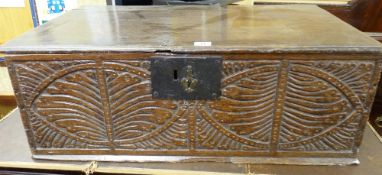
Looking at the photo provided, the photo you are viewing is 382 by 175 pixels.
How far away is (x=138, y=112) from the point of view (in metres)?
0.87

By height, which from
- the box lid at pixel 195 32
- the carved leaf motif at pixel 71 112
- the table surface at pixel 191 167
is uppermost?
the box lid at pixel 195 32

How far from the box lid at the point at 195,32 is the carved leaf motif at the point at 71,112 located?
97 millimetres

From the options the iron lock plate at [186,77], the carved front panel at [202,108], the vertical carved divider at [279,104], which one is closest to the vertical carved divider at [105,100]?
the carved front panel at [202,108]

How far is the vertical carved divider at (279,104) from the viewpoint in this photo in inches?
31.3

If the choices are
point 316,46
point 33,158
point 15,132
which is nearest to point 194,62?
point 316,46

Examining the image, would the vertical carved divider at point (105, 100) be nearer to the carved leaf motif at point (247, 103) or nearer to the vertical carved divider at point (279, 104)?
the carved leaf motif at point (247, 103)

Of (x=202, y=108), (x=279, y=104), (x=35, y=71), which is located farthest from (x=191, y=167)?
(x=35, y=71)

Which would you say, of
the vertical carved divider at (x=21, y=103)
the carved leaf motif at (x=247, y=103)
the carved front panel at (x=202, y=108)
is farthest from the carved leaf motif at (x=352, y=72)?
the vertical carved divider at (x=21, y=103)

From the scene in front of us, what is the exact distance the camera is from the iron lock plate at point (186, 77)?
0.79 meters

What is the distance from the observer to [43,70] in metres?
0.81

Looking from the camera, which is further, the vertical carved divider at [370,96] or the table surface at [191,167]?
the table surface at [191,167]

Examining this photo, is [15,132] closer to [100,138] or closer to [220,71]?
[100,138]

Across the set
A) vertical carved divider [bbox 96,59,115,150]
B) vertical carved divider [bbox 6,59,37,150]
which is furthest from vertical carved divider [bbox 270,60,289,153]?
vertical carved divider [bbox 6,59,37,150]

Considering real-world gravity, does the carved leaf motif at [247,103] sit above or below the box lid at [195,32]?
below
